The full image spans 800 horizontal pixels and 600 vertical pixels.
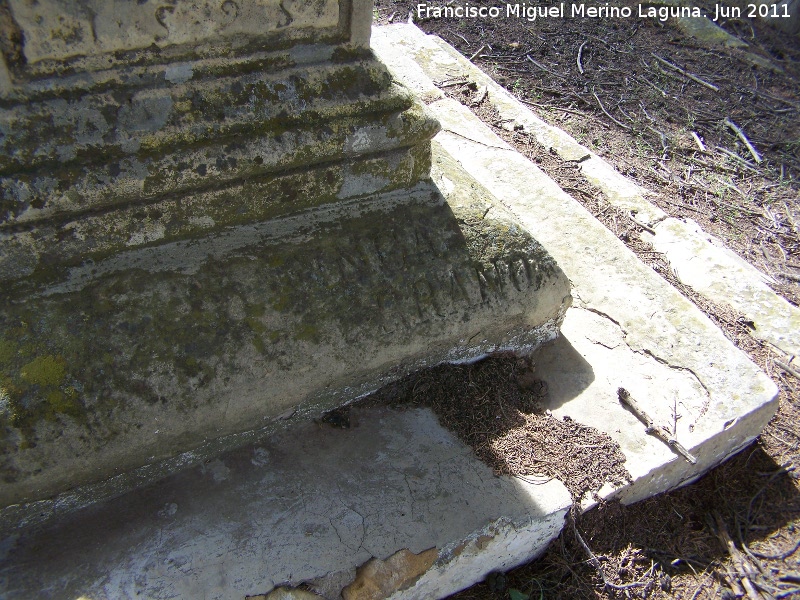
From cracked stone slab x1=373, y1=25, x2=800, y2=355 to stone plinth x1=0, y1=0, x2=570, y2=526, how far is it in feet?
2.01

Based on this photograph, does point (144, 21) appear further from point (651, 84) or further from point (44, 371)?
Result: point (651, 84)

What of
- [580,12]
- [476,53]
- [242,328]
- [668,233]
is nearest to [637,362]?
[668,233]

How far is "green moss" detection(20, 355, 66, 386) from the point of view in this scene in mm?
1571

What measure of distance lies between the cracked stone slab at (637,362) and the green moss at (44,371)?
1270mm

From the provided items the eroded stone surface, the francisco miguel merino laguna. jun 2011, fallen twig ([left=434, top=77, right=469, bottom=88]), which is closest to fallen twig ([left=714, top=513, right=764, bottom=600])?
the eroded stone surface

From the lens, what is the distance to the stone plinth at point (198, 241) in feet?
5.06

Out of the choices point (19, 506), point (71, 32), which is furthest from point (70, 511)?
point (71, 32)

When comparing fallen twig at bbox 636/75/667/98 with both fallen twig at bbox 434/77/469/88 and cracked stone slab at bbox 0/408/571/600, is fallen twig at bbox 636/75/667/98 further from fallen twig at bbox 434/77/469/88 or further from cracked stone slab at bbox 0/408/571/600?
cracked stone slab at bbox 0/408/571/600

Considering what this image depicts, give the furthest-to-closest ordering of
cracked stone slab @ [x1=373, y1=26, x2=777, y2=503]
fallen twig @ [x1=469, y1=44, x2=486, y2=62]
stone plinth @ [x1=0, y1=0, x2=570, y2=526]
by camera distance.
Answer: fallen twig @ [x1=469, y1=44, x2=486, y2=62], cracked stone slab @ [x1=373, y1=26, x2=777, y2=503], stone plinth @ [x1=0, y1=0, x2=570, y2=526]

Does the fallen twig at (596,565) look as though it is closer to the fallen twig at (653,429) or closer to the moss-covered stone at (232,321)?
the fallen twig at (653,429)

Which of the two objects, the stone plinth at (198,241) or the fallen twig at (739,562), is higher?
the stone plinth at (198,241)

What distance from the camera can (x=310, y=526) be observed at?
1.73m

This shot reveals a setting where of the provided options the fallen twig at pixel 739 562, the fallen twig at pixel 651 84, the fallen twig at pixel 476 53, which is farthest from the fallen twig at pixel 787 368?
the fallen twig at pixel 476 53

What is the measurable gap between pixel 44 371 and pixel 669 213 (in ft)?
9.51
